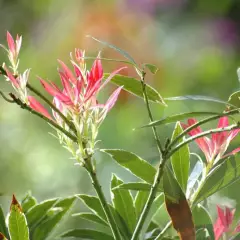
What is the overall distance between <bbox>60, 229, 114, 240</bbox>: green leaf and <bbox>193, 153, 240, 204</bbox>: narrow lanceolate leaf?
0.08 metres

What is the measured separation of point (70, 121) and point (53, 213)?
0.11 meters

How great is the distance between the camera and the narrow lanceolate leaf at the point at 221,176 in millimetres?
406

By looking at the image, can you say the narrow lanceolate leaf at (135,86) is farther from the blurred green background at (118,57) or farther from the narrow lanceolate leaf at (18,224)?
the blurred green background at (118,57)

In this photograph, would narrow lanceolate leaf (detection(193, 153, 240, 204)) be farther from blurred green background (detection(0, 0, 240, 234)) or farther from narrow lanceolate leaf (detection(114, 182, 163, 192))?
blurred green background (detection(0, 0, 240, 234))

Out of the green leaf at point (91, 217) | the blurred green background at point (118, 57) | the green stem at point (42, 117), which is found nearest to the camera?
the green stem at point (42, 117)

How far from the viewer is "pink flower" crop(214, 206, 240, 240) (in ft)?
1.44

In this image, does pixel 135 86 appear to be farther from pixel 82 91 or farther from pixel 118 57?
pixel 118 57

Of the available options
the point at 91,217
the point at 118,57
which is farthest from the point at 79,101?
the point at 118,57

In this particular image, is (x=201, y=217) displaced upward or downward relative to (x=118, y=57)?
downward

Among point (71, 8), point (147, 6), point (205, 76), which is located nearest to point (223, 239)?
point (205, 76)

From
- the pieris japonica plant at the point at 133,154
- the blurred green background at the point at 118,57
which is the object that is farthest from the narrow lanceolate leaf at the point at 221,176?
the blurred green background at the point at 118,57

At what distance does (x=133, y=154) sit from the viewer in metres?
0.41

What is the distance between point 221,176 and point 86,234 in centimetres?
11

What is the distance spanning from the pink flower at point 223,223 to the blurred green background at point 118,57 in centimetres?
83
